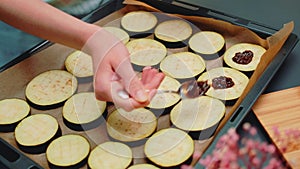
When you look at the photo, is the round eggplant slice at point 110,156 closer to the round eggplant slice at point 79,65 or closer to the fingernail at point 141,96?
the fingernail at point 141,96

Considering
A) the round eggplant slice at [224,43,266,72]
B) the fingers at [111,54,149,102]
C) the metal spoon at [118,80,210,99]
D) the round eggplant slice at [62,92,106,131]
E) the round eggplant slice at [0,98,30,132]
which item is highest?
the fingers at [111,54,149,102]

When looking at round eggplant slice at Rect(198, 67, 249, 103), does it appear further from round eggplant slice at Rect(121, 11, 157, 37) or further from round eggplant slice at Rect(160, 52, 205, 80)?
round eggplant slice at Rect(121, 11, 157, 37)

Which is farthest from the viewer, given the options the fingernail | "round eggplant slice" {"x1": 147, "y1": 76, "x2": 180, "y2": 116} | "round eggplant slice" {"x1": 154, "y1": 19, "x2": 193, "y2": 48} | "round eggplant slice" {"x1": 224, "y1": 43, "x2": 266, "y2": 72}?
"round eggplant slice" {"x1": 154, "y1": 19, "x2": 193, "y2": 48}

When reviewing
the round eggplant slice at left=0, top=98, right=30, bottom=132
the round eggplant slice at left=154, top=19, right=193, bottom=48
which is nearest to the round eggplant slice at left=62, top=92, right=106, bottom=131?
the round eggplant slice at left=0, top=98, right=30, bottom=132

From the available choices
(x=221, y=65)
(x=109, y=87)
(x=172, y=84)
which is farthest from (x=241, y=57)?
(x=109, y=87)

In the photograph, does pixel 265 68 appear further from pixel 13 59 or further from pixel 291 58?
pixel 13 59
